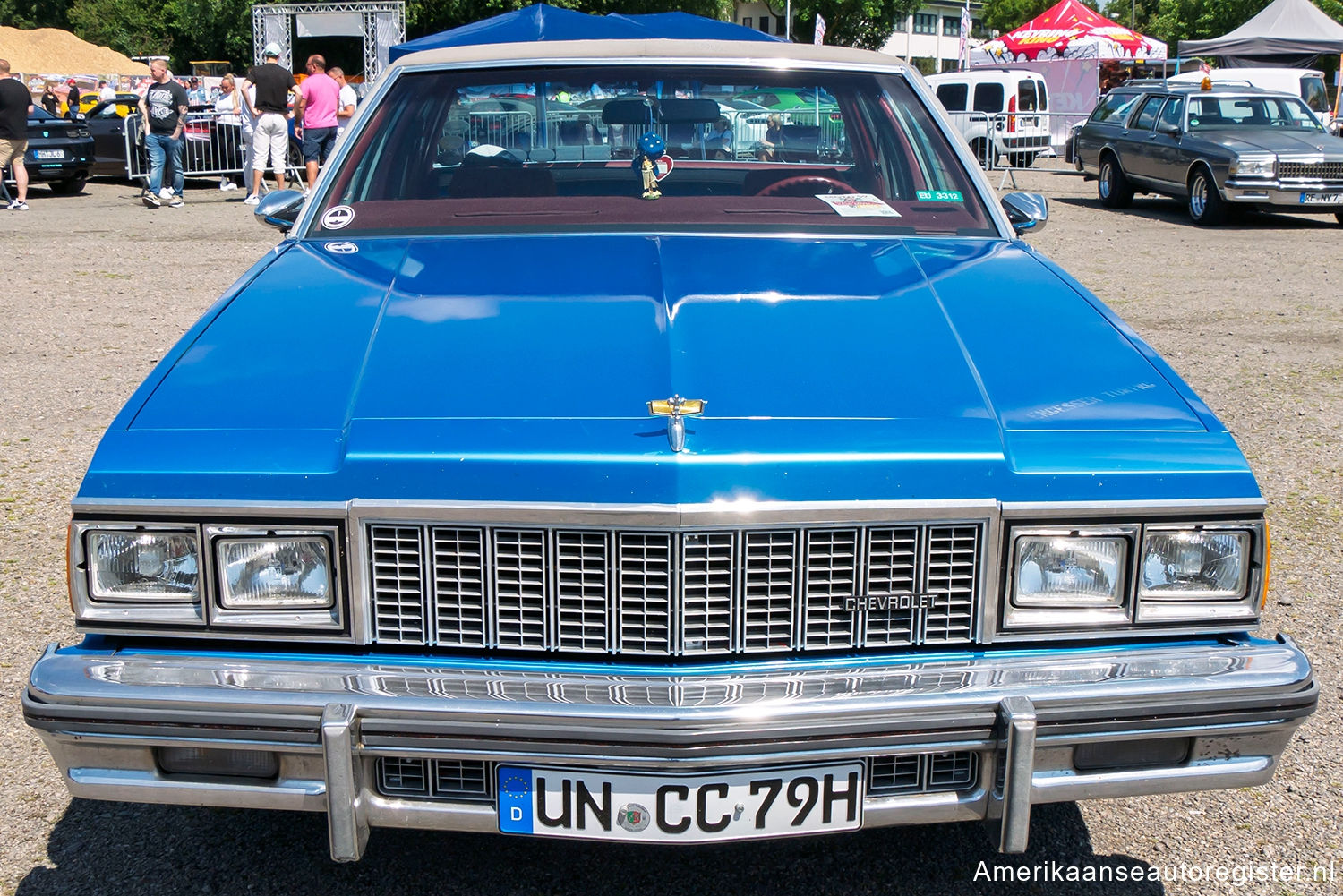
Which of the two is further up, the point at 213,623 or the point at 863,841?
the point at 213,623

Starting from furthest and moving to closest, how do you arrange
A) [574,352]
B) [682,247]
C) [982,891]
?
1. [682,247]
2. [982,891]
3. [574,352]

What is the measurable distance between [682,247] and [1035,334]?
92cm

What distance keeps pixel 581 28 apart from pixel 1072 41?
26058mm

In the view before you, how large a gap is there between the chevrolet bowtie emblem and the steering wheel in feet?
5.19

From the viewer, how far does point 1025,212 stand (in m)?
3.85

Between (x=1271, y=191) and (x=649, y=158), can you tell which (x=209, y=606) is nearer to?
(x=649, y=158)

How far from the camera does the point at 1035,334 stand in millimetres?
2688

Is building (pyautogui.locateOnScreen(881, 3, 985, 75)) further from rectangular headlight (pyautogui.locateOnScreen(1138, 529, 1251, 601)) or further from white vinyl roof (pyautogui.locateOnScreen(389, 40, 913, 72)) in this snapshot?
rectangular headlight (pyautogui.locateOnScreen(1138, 529, 1251, 601))

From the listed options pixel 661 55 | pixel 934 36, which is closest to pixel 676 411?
pixel 661 55

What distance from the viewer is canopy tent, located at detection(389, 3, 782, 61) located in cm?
1199

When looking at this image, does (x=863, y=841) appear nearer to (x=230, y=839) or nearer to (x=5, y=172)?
(x=230, y=839)

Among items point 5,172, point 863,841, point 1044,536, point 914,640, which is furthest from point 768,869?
point 5,172

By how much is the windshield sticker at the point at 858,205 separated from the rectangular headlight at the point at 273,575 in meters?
1.83

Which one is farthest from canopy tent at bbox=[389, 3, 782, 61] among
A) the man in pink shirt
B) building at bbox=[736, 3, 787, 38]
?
building at bbox=[736, 3, 787, 38]
